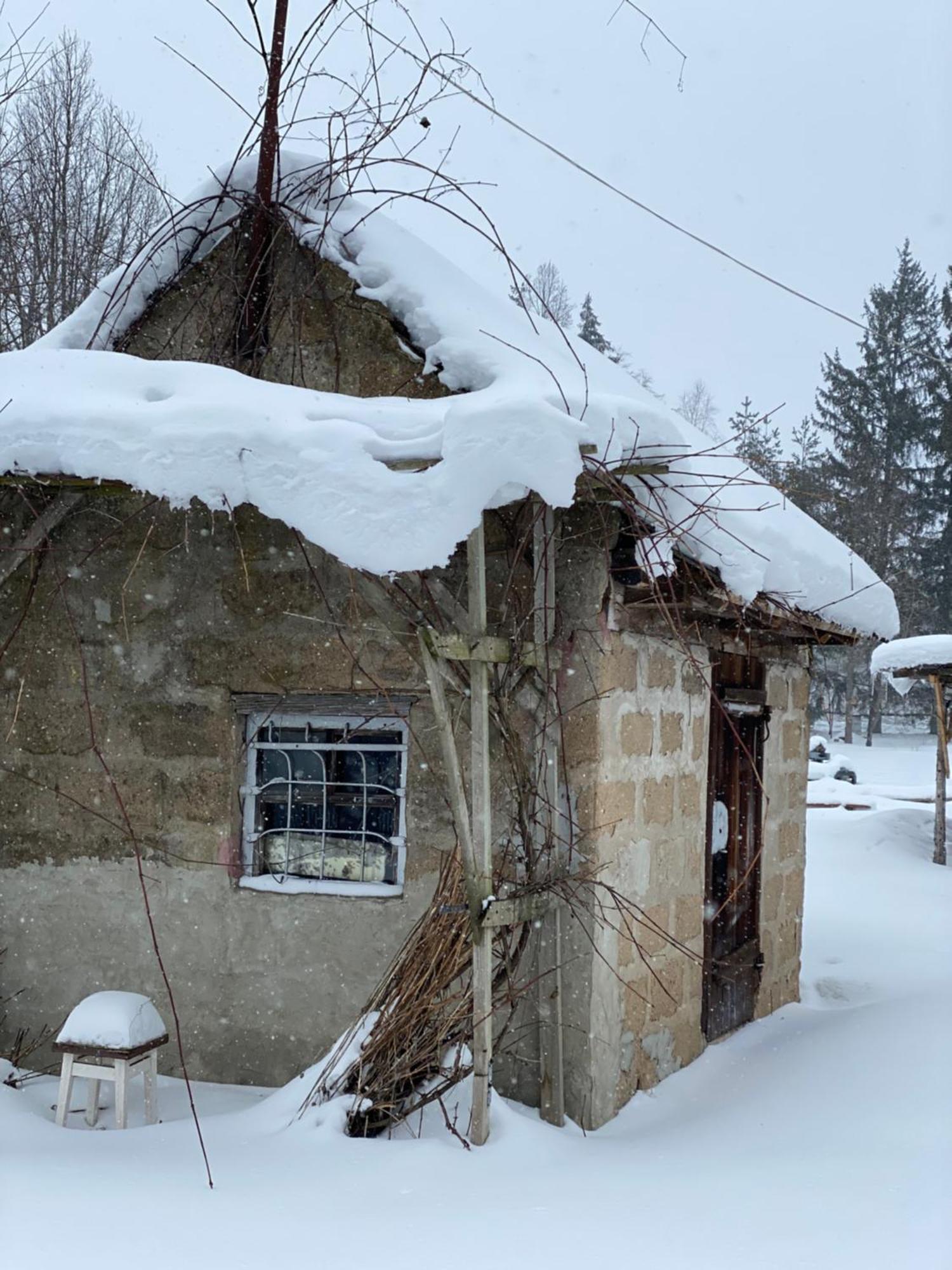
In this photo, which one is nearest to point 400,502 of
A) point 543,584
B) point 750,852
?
point 543,584

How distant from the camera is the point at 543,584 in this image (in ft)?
13.5

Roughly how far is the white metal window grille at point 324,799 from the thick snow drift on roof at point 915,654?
813cm

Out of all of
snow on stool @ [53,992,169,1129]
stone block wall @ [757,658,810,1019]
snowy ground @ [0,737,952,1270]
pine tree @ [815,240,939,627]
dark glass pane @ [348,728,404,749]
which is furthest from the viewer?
pine tree @ [815,240,939,627]

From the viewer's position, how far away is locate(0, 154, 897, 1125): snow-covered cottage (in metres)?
4.16

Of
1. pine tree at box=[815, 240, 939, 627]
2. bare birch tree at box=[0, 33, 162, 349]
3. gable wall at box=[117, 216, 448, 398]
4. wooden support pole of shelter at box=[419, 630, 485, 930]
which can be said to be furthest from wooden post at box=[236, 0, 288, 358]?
pine tree at box=[815, 240, 939, 627]

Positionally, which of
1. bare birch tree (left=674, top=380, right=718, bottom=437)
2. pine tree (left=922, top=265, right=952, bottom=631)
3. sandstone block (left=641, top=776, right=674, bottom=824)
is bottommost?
sandstone block (left=641, top=776, right=674, bottom=824)

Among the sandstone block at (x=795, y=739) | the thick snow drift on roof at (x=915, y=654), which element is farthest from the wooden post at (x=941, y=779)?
the sandstone block at (x=795, y=739)

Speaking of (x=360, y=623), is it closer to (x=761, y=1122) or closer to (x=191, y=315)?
(x=191, y=315)

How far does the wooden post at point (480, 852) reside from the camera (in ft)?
11.7

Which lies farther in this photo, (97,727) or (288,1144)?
(97,727)

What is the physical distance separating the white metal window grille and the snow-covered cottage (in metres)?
0.01

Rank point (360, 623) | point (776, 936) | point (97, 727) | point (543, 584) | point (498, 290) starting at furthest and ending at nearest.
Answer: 1. point (776, 936)
2. point (498, 290)
3. point (97, 727)
4. point (360, 623)
5. point (543, 584)

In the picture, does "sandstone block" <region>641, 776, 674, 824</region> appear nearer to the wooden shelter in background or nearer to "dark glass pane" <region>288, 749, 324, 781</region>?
"dark glass pane" <region>288, 749, 324, 781</region>

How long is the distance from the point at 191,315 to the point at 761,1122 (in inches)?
162
